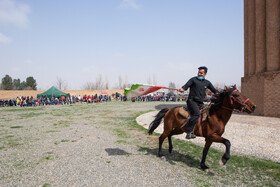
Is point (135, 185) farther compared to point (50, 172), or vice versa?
point (50, 172)

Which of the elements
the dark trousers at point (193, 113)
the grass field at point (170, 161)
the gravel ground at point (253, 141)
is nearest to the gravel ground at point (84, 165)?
the grass field at point (170, 161)

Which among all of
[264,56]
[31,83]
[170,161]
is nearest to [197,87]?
[170,161]

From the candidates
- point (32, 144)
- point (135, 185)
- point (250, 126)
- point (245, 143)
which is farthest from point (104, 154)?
point (250, 126)

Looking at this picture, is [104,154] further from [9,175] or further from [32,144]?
[32,144]

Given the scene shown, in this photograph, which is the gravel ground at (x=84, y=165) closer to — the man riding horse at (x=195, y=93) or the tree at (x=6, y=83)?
the man riding horse at (x=195, y=93)

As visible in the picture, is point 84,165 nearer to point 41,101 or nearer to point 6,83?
point 41,101

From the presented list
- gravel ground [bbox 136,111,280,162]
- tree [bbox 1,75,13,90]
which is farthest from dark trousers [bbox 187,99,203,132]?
tree [bbox 1,75,13,90]

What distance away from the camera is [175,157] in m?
6.28

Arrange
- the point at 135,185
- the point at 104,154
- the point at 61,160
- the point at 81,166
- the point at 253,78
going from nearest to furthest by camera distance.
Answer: the point at 135,185 → the point at 81,166 → the point at 61,160 → the point at 104,154 → the point at 253,78

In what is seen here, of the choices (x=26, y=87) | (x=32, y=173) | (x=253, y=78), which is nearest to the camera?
(x=32, y=173)

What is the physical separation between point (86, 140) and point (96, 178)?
412cm

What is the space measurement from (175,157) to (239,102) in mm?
2753

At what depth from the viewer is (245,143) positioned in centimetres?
749

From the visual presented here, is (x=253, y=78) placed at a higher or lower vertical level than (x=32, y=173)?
higher
